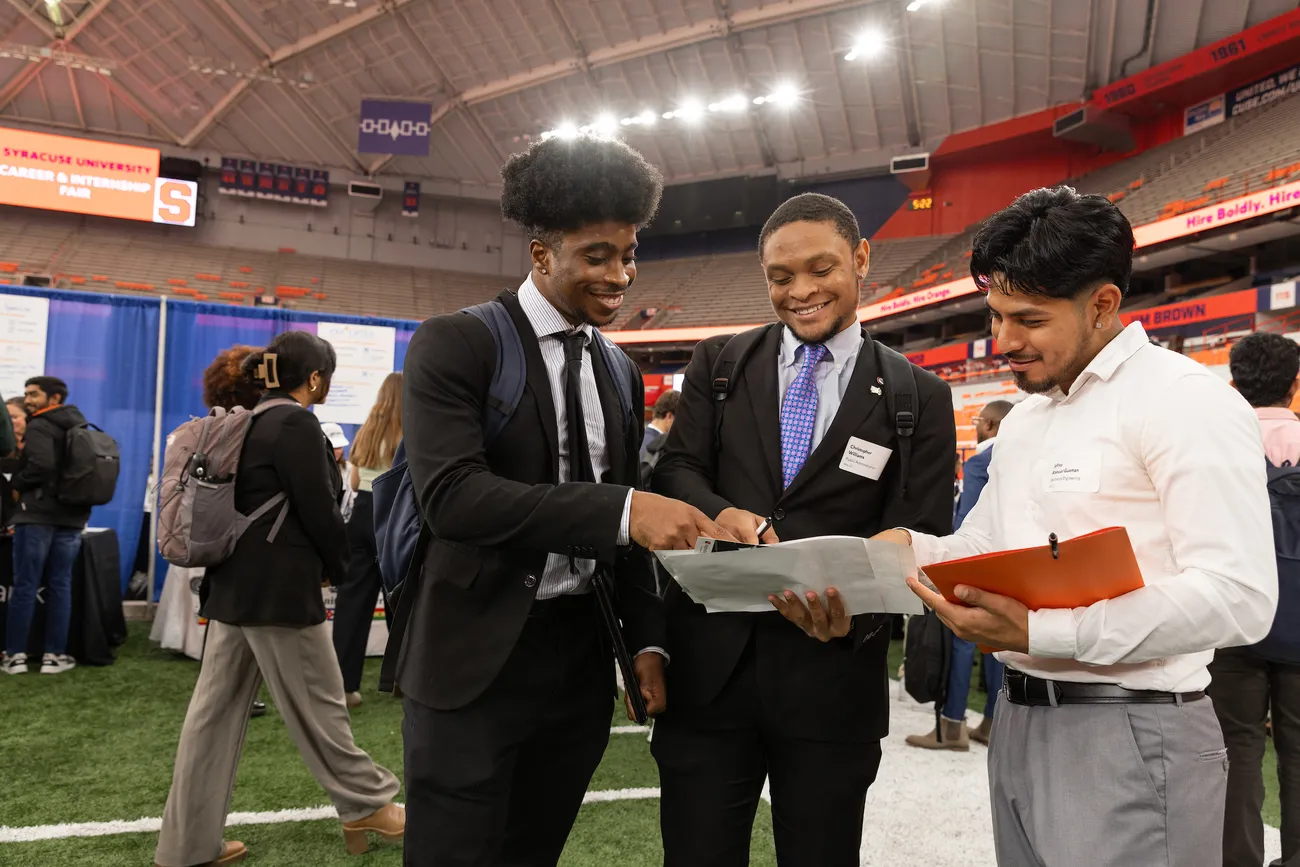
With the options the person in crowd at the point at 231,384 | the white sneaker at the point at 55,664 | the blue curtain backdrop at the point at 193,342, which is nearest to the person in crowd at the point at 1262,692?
the person in crowd at the point at 231,384

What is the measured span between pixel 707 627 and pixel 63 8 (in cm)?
2524

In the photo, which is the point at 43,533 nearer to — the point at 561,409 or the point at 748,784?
the point at 561,409

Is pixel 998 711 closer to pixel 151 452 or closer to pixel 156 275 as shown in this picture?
pixel 151 452

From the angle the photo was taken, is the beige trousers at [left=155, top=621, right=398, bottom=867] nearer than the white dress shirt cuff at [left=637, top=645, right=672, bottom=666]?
No

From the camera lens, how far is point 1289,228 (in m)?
12.4

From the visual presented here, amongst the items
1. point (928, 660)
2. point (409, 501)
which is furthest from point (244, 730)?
point (928, 660)

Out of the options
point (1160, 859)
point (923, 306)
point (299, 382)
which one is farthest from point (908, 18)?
point (1160, 859)

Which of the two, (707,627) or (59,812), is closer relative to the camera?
(707,627)

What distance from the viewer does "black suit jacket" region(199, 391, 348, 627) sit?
2723 millimetres

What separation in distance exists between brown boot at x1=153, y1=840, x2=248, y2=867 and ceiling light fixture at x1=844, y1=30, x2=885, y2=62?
18.9m

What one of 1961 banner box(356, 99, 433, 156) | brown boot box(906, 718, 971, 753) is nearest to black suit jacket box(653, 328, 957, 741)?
brown boot box(906, 718, 971, 753)

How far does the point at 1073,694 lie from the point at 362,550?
4.23 m

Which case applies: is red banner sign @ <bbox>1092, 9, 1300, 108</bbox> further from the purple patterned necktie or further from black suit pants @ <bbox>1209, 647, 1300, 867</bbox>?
the purple patterned necktie

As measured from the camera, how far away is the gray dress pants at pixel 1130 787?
1.23 m
